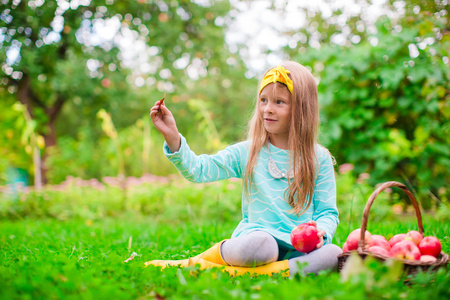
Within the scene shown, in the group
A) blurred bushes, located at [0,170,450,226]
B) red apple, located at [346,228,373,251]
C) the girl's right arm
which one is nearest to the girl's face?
the girl's right arm

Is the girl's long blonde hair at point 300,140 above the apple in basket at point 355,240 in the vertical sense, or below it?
above

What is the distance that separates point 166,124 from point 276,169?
74 centimetres

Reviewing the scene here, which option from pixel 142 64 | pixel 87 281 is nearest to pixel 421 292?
pixel 87 281

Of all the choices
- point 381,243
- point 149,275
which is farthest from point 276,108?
point 149,275

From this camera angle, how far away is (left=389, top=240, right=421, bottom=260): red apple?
1.68 meters

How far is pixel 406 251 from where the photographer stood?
169 centimetres

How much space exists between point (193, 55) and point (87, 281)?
7682 millimetres

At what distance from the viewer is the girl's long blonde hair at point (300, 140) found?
2.20 m

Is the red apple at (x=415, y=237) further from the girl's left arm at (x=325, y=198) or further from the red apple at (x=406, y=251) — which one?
the girl's left arm at (x=325, y=198)

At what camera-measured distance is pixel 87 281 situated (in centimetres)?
149

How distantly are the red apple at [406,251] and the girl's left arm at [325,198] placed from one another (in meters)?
0.45

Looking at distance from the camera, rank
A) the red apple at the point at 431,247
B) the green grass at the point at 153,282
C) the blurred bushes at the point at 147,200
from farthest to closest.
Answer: the blurred bushes at the point at 147,200 < the red apple at the point at 431,247 < the green grass at the point at 153,282

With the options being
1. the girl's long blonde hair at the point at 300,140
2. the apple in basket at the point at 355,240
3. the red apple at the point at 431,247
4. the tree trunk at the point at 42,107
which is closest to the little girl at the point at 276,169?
the girl's long blonde hair at the point at 300,140

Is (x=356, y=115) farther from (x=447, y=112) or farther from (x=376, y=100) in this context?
(x=447, y=112)
